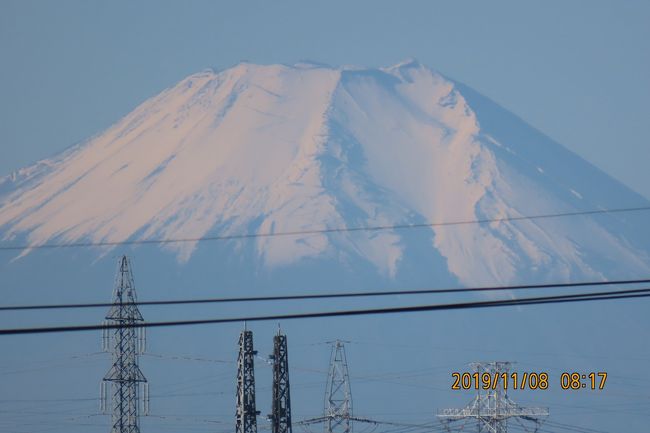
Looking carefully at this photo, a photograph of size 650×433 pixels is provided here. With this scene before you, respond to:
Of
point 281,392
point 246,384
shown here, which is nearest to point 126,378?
point 281,392

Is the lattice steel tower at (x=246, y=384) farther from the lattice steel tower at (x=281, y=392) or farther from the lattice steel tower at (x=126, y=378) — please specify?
the lattice steel tower at (x=126, y=378)

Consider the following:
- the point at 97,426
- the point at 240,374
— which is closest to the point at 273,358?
the point at 240,374

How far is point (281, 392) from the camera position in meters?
40.4

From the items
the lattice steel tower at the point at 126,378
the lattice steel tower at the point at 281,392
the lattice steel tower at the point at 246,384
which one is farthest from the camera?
the lattice steel tower at the point at 126,378

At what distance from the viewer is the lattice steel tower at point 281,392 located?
40000 millimetres

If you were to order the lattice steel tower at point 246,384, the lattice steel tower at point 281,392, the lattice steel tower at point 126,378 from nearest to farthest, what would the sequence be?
1. the lattice steel tower at point 246,384
2. the lattice steel tower at point 281,392
3. the lattice steel tower at point 126,378

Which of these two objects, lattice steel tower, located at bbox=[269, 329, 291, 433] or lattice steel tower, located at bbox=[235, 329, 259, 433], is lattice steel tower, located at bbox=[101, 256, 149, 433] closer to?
lattice steel tower, located at bbox=[269, 329, 291, 433]

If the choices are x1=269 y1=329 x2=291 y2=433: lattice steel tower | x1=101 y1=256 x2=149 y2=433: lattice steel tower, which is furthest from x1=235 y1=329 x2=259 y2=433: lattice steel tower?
x1=101 y1=256 x2=149 y2=433: lattice steel tower

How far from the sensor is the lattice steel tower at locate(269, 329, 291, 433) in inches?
1575

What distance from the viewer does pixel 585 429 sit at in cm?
18250

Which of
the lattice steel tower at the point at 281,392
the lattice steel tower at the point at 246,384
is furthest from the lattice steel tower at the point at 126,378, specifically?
the lattice steel tower at the point at 246,384

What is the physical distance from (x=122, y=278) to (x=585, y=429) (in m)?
139

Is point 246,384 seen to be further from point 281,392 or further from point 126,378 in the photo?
point 126,378

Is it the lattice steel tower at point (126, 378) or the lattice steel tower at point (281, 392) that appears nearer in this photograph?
the lattice steel tower at point (281, 392)
